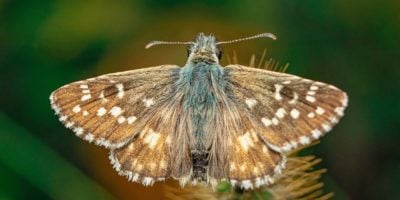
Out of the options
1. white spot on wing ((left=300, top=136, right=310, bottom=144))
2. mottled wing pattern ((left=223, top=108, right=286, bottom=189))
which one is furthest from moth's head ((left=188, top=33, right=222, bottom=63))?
white spot on wing ((left=300, top=136, right=310, bottom=144))

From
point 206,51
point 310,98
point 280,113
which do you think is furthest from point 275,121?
point 206,51

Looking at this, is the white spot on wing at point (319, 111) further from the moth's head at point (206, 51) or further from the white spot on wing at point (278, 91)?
the moth's head at point (206, 51)

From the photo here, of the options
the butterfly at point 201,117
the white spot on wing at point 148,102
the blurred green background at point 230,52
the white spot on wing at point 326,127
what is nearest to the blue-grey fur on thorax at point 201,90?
the butterfly at point 201,117

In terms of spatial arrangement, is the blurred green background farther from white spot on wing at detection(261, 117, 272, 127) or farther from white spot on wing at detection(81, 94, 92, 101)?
white spot on wing at detection(261, 117, 272, 127)

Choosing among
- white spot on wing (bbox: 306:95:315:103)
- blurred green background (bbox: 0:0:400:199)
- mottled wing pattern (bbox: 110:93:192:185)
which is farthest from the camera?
blurred green background (bbox: 0:0:400:199)

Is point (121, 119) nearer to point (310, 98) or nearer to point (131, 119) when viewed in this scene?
point (131, 119)

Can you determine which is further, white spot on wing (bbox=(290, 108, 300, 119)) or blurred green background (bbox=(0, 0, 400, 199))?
blurred green background (bbox=(0, 0, 400, 199))

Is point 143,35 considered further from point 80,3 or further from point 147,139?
point 147,139
